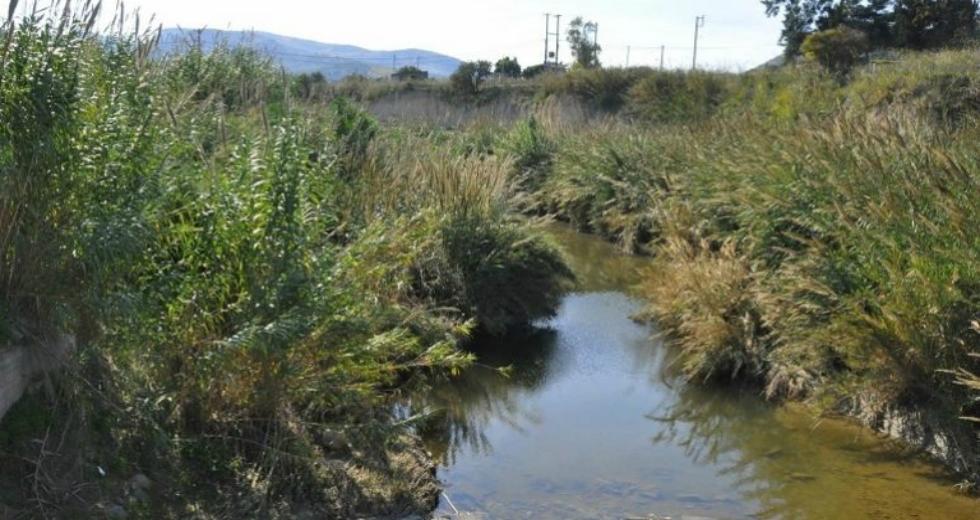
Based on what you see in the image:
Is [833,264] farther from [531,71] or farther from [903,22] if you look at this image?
[531,71]

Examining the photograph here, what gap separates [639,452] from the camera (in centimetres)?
816

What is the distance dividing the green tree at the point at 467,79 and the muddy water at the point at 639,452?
3632cm

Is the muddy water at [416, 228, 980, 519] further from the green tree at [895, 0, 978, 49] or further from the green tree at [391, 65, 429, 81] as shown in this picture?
the green tree at [391, 65, 429, 81]

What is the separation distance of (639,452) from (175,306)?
12.8 ft

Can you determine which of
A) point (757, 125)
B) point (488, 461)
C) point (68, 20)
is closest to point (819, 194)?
point (488, 461)

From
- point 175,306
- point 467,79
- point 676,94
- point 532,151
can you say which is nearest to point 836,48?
point 676,94

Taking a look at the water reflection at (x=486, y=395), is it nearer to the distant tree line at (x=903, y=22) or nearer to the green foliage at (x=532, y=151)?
the green foliage at (x=532, y=151)

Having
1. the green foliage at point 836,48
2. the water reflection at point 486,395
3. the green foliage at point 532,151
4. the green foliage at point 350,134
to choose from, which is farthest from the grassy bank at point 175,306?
the green foliage at point 836,48

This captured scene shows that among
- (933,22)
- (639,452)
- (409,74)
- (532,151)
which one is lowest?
(639,452)

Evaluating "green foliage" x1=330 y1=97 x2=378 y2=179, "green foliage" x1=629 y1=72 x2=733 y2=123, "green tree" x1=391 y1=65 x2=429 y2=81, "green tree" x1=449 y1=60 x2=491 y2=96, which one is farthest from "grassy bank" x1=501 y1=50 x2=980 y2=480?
"green tree" x1=391 y1=65 x2=429 y2=81

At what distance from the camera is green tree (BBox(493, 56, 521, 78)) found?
55.7 metres

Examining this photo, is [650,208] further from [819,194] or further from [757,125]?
[819,194]

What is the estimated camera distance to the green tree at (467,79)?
153 feet

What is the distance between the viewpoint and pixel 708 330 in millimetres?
10055
